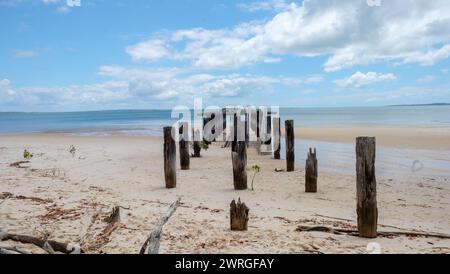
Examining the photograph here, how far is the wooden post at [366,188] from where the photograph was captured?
6.57m

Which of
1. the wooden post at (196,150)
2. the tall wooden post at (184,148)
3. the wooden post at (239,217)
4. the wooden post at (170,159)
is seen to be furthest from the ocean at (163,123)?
the wooden post at (239,217)

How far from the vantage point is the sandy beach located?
604 cm

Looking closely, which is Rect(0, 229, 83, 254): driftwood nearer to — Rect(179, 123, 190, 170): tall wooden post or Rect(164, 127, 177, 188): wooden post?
Rect(164, 127, 177, 188): wooden post

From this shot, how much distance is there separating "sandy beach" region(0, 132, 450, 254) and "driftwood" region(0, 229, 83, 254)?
10cm

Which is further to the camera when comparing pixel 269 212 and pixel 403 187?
pixel 403 187

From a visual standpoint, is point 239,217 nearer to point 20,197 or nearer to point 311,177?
point 311,177

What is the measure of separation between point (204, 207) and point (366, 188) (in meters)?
3.87

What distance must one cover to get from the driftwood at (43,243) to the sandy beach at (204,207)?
10 centimetres

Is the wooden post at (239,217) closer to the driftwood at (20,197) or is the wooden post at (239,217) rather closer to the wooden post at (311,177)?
the driftwood at (20,197)
